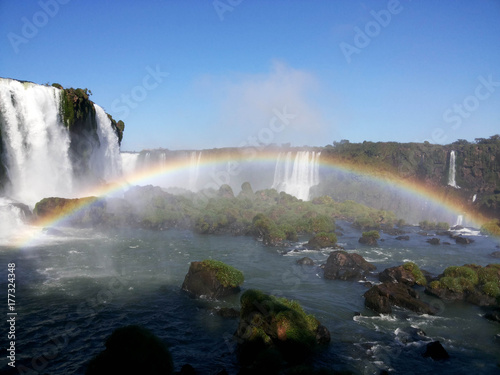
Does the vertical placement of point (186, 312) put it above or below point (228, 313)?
below

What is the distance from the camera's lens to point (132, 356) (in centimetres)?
782

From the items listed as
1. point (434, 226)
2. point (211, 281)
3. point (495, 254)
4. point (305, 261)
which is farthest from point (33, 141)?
point (434, 226)

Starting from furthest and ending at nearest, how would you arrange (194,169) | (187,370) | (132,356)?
1. (194,169)
2. (187,370)
3. (132,356)

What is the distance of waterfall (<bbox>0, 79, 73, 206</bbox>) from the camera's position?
31422 millimetres

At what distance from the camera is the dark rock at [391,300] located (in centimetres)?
1575

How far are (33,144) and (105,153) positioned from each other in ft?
58.1

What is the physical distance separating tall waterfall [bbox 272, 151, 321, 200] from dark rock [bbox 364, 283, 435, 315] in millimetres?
46393

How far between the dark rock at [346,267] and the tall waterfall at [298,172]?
40433mm


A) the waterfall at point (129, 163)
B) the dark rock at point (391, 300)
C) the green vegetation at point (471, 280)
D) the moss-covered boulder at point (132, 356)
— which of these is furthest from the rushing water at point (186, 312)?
the waterfall at point (129, 163)

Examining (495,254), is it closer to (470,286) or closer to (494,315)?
(470,286)

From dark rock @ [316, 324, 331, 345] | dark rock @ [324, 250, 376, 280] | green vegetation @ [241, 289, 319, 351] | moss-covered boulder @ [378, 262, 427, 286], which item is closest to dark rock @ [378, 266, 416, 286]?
moss-covered boulder @ [378, 262, 427, 286]

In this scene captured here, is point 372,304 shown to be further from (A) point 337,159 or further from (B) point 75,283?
(A) point 337,159

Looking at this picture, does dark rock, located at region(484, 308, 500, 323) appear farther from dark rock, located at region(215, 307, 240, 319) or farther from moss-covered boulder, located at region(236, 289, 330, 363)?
dark rock, located at region(215, 307, 240, 319)

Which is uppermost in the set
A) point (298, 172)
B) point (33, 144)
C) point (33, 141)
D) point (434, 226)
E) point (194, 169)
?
point (33, 141)
